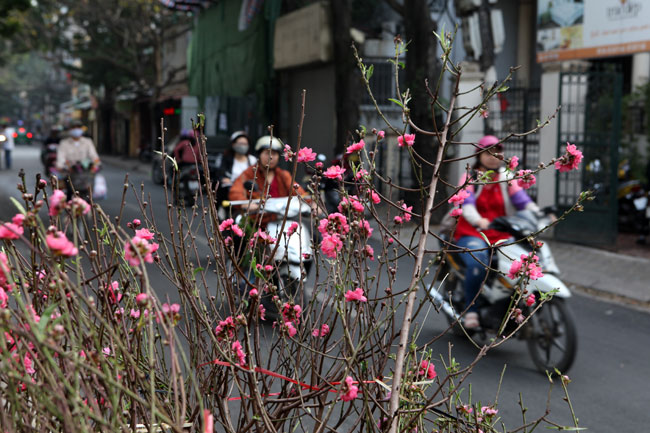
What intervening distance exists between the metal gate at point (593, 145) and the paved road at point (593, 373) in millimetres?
3714

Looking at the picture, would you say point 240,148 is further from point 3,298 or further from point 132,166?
point 132,166

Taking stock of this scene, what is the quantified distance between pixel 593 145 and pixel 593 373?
6.54 metres

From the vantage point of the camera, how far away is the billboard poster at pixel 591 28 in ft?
45.1

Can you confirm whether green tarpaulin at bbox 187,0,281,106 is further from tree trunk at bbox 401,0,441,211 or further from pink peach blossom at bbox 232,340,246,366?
pink peach blossom at bbox 232,340,246,366

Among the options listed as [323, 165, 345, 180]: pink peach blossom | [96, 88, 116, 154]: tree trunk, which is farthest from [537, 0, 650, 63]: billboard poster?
[96, 88, 116, 154]: tree trunk

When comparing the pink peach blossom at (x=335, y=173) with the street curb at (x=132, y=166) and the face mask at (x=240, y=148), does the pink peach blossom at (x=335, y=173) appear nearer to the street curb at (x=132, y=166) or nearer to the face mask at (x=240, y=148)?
the face mask at (x=240, y=148)

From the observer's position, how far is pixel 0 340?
5.02 feet

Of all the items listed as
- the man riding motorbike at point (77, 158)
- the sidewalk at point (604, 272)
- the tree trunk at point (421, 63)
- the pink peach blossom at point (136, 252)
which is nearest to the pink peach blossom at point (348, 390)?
the pink peach blossom at point (136, 252)

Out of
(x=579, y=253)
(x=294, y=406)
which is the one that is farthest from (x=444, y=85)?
(x=294, y=406)

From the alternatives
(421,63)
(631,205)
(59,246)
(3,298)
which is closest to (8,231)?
(59,246)

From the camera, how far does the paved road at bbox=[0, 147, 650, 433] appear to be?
5.09 metres

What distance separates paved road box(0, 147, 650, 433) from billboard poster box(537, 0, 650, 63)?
23.2 feet

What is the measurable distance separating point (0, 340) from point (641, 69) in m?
16.0

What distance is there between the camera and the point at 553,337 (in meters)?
5.87
